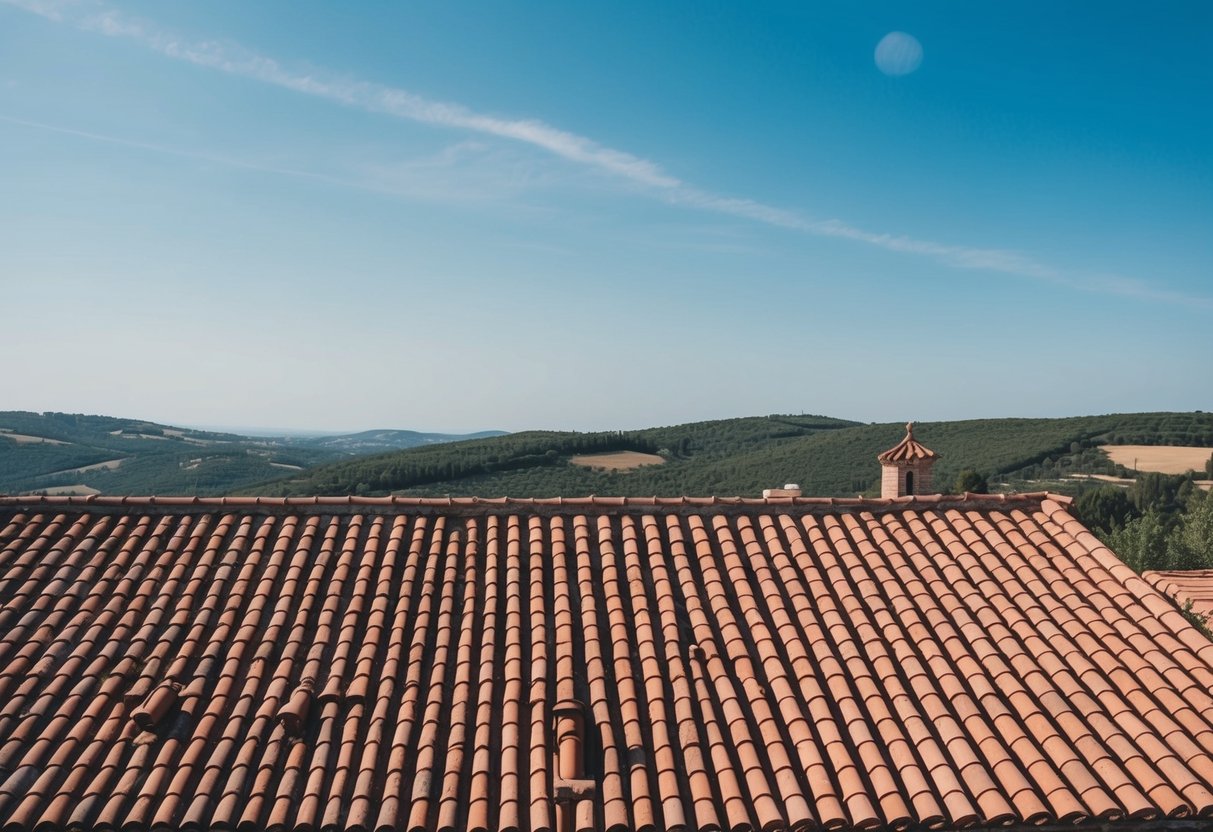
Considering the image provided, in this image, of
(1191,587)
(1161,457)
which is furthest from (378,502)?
(1161,457)

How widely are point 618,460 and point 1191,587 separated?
56634mm

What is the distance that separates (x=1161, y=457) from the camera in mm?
71500

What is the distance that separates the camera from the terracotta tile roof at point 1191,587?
2089cm

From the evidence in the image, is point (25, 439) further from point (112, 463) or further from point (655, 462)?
point (655, 462)

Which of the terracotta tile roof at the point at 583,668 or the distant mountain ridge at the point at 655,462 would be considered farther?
the distant mountain ridge at the point at 655,462

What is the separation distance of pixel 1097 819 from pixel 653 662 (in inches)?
143

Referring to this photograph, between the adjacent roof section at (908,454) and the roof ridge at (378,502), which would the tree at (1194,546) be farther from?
the roof ridge at (378,502)

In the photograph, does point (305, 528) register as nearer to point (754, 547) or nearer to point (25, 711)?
point (25, 711)

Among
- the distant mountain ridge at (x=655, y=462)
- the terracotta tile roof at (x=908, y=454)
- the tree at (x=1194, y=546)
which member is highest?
the terracotta tile roof at (x=908, y=454)

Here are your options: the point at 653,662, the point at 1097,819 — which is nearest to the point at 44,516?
the point at 653,662

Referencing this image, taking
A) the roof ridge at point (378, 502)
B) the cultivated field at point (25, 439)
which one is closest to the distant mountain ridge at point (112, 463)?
the cultivated field at point (25, 439)

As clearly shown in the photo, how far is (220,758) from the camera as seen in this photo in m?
6.26

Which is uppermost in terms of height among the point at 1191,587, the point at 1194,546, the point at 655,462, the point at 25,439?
the point at 25,439

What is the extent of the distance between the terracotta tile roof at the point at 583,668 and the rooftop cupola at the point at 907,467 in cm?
216
